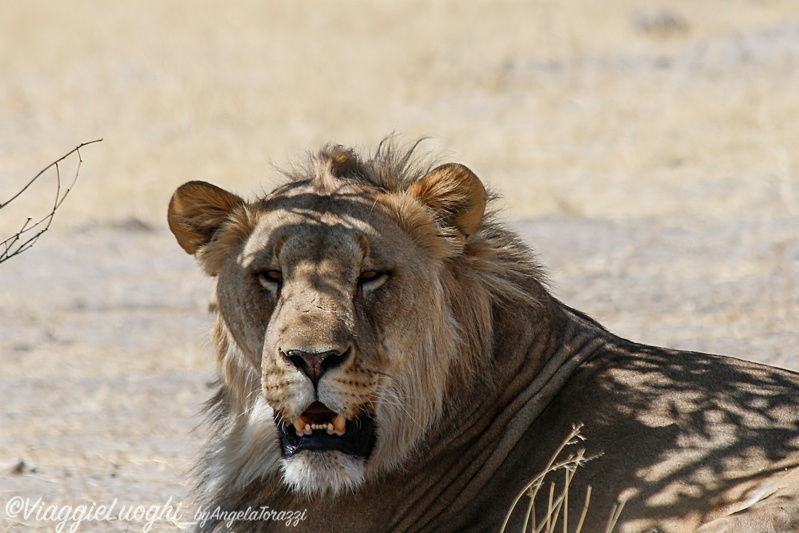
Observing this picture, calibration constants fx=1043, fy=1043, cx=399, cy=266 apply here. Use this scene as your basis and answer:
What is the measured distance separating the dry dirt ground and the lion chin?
131 cm

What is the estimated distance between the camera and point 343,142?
1453cm

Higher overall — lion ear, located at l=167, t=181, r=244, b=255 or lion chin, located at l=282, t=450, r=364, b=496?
lion ear, located at l=167, t=181, r=244, b=255

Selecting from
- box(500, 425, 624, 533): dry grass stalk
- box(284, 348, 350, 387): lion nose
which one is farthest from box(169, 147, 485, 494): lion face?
box(500, 425, 624, 533): dry grass stalk

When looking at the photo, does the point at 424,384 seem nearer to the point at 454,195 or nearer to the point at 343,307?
the point at 343,307

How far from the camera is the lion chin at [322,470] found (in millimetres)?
3436

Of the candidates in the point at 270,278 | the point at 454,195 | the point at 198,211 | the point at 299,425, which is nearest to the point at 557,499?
the point at 299,425

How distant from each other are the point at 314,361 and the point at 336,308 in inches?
8.7

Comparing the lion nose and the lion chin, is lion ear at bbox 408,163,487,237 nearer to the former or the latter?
the lion nose

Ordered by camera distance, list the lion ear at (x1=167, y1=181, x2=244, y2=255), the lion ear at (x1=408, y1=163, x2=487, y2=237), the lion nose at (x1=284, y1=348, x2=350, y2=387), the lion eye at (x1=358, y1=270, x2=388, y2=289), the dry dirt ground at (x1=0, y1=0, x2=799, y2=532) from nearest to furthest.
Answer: the lion nose at (x1=284, y1=348, x2=350, y2=387), the lion eye at (x1=358, y1=270, x2=388, y2=289), the lion ear at (x1=408, y1=163, x2=487, y2=237), the lion ear at (x1=167, y1=181, x2=244, y2=255), the dry dirt ground at (x1=0, y1=0, x2=799, y2=532)

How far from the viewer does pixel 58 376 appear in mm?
7461

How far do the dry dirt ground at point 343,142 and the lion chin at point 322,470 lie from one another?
4.29 feet

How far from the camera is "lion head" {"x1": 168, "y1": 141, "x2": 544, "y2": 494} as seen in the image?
341 centimetres

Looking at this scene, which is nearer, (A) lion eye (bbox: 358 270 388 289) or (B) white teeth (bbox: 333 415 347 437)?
(B) white teeth (bbox: 333 415 347 437)

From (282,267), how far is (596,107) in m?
12.5
